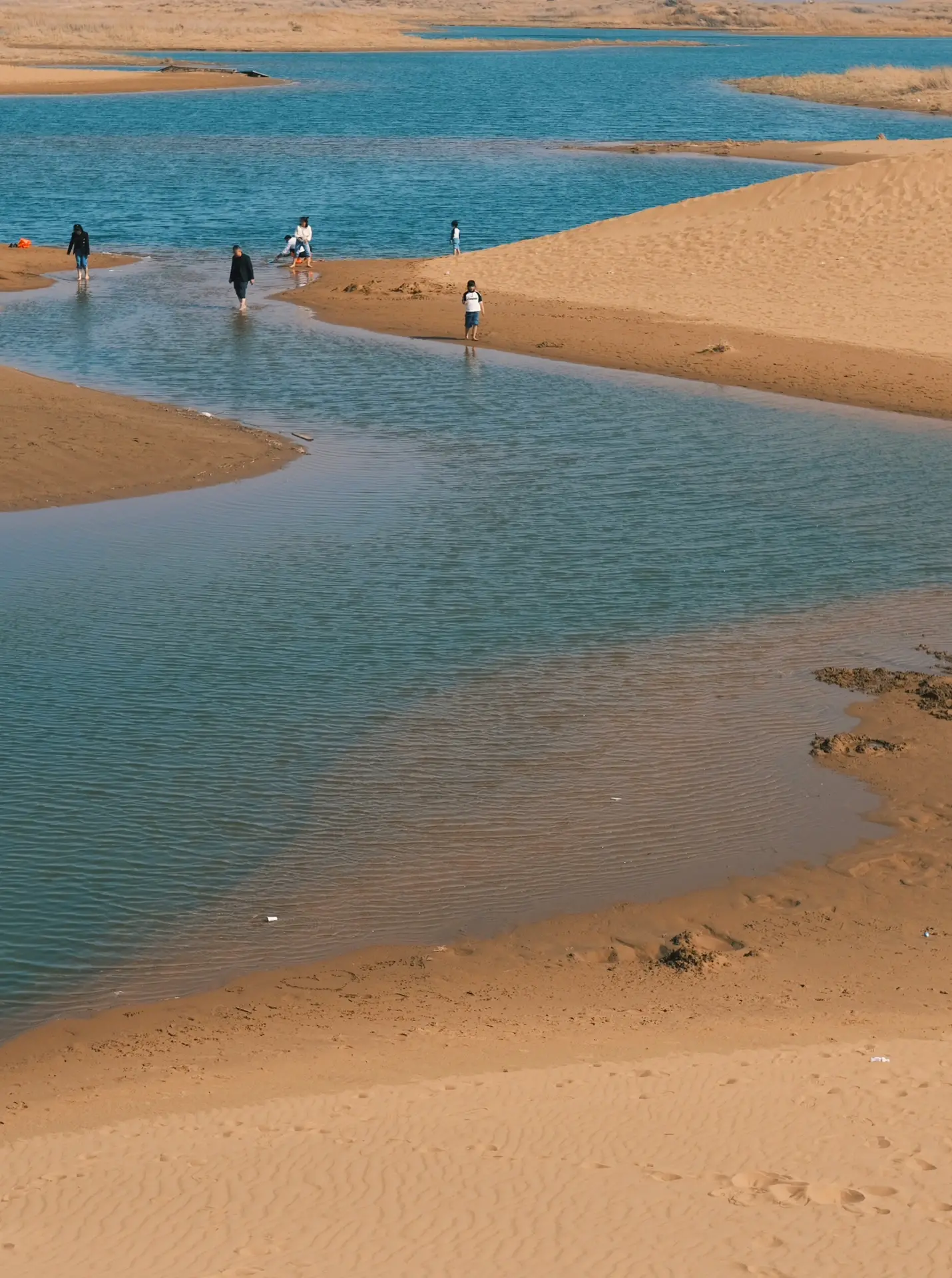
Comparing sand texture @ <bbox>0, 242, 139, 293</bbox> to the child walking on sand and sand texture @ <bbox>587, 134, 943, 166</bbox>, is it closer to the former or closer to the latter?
the child walking on sand

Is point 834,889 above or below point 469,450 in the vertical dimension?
below

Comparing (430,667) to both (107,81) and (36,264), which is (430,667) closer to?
(36,264)

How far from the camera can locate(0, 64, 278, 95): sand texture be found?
98.9 meters

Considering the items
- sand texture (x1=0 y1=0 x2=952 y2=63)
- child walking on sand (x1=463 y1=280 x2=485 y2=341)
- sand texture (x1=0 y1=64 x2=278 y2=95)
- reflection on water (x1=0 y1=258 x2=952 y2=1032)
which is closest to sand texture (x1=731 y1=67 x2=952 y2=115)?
sand texture (x1=0 y1=64 x2=278 y2=95)

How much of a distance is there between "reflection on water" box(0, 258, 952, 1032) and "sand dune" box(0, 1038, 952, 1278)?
2293mm

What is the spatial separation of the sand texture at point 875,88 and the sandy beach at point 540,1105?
8560 centimetres

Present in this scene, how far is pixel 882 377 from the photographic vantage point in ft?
88.3

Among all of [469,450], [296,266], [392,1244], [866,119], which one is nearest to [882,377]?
[469,450]

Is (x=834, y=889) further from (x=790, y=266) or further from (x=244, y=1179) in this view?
(x=790, y=266)

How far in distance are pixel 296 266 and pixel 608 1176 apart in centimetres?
3380

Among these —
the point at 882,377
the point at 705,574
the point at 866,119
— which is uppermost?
the point at 866,119

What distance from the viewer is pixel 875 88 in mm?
99000

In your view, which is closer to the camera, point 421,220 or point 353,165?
point 421,220

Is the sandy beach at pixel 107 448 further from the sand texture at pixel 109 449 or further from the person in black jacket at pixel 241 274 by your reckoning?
the person in black jacket at pixel 241 274
